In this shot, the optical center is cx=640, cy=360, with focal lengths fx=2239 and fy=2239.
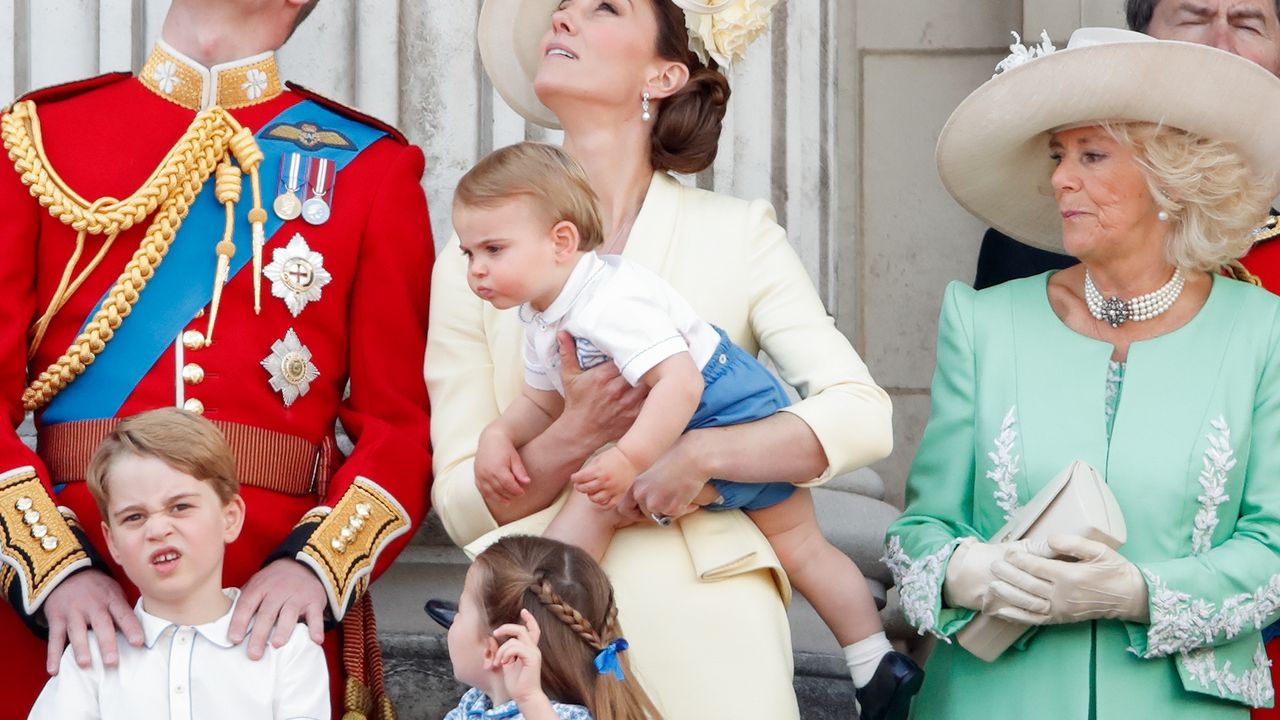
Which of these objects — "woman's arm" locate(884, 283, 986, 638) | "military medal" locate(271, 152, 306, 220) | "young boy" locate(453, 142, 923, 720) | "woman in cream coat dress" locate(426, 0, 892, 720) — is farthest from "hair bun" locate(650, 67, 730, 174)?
"military medal" locate(271, 152, 306, 220)

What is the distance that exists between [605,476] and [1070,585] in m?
0.79

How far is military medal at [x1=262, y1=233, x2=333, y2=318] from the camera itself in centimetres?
388

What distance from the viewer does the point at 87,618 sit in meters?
3.52

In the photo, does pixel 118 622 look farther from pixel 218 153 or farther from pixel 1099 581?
pixel 1099 581

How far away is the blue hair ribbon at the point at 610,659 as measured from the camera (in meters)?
3.25

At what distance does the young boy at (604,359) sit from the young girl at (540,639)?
189mm

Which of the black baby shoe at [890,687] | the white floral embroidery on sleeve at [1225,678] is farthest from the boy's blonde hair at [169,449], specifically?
the white floral embroidery on sleeve at [1225,678]

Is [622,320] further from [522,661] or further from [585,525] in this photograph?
[522,661]

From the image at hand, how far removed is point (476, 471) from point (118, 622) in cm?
63

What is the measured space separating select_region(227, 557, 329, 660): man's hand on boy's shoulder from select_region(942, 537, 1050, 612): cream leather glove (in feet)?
3.44

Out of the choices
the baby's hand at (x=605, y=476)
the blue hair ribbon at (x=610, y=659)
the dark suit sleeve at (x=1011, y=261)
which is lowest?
the blue hair ribbon at (x=610, y=659)

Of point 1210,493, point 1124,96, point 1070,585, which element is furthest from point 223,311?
point 1210,493

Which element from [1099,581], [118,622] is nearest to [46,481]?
[118,622]

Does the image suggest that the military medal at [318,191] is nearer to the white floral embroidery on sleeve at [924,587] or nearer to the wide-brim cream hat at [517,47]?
the wide-brim cream hat at [517,47]
